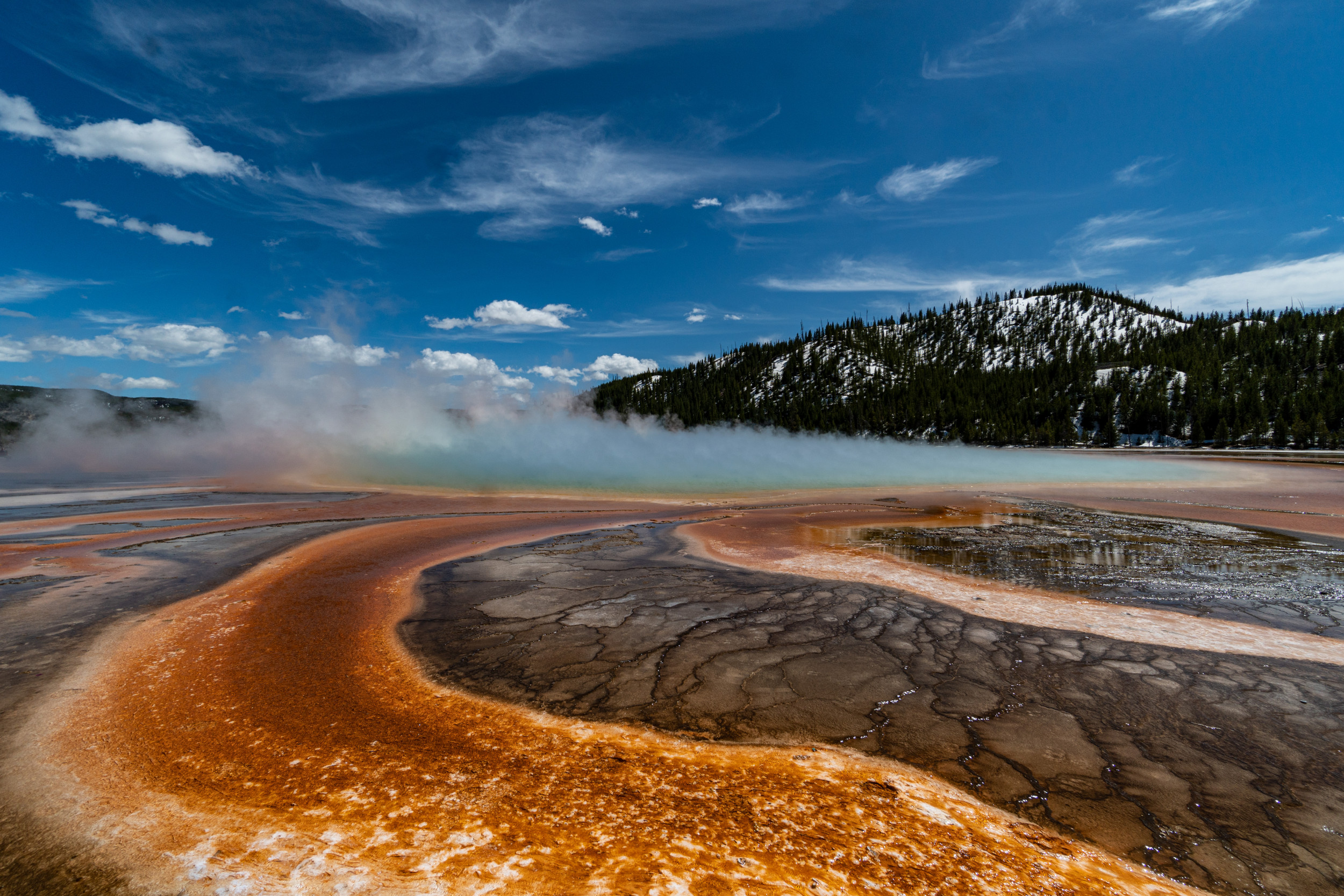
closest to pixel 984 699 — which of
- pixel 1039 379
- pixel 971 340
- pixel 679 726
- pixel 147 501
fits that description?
pixel 679 726

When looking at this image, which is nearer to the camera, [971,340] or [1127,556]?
[1127,556]

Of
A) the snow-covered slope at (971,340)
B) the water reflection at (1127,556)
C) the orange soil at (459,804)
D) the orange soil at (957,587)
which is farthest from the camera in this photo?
the snow-covered slope at (971,340)

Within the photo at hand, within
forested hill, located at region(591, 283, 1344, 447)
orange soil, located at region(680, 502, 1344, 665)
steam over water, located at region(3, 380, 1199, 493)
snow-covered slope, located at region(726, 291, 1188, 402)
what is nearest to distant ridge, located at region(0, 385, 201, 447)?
steam over water, located at region(3, 380, 1199, 493)

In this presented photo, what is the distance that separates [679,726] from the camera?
5312 mm

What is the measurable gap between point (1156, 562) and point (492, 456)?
4776 centimetres

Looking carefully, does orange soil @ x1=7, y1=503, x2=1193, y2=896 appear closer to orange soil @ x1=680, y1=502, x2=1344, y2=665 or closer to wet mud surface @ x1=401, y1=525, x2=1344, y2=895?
wet mud surface @ x1=401, y1=525, x2=1344, y2=895

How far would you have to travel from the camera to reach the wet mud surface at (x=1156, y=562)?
28.7ft

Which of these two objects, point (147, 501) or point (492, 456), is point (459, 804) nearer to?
point (147, 501)

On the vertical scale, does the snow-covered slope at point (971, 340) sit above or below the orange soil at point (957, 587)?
above

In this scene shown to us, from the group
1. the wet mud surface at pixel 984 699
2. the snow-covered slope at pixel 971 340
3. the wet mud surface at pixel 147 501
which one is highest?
the snow-covered slope at pixel 971 340

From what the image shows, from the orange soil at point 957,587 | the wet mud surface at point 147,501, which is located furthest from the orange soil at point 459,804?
the wet mud surface at point 147,501

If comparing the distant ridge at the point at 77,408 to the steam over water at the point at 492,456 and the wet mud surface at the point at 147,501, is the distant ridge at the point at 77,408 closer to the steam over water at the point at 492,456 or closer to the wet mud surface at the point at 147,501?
the steam over water at the point at 492,456

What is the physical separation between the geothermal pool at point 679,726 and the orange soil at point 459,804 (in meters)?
0.03

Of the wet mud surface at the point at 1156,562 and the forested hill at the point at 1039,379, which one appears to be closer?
the wet mud surface at the point at 1156,562
